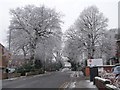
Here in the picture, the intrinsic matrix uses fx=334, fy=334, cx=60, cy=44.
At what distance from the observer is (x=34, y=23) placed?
70.0 meters

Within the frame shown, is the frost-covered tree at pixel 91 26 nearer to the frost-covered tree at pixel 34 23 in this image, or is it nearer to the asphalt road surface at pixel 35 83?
the frost-covered tree at pixel 34 23

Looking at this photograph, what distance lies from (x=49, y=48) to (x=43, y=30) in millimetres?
4156

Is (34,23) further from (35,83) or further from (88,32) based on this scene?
(35,83)

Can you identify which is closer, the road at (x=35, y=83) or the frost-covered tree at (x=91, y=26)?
the road at (x=35, y=83)

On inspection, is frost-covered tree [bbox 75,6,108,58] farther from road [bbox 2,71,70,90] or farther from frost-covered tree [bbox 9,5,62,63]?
road [bbox 2,71,70,90]

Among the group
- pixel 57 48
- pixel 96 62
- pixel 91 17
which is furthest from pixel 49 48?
pixel 96 62

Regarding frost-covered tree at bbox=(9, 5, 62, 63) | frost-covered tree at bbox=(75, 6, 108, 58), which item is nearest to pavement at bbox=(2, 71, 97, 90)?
frost-covered tree at bbox=(9, 5, 62, 63)

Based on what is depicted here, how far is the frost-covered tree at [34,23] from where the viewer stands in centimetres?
7050

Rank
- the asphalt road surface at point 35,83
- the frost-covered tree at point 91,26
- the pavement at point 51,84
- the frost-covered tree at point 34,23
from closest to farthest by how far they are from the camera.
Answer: the pavement at point 51,84, the asphalt road surface at point 35,83, the frost-covered tree at point 34,23, the frost-covered tree at point 91,26

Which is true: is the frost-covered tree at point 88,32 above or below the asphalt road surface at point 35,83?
above

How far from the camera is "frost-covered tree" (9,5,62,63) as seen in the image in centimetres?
7050

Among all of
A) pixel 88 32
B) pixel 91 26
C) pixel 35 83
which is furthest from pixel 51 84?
pixel 91 26

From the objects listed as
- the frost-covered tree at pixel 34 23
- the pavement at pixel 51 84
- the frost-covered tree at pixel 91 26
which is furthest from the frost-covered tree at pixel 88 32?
the pavement at pixel 51 84

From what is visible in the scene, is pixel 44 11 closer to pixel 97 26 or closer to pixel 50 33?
pixel 50 33
